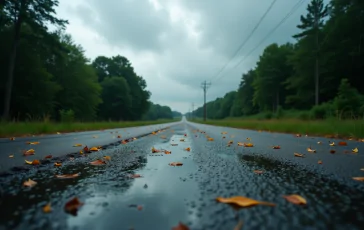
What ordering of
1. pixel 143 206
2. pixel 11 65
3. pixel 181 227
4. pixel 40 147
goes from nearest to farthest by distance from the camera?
pixel 181 227 < pixel 143 206 < pixel 40 147 < pixel 11 65

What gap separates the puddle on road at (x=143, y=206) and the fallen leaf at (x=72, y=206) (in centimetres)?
4

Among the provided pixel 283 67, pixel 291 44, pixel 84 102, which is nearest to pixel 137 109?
pixel 84 102

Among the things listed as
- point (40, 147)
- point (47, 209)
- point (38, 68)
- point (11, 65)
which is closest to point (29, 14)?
point (11, 65)

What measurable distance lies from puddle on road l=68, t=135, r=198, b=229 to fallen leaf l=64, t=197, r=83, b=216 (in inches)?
1.6

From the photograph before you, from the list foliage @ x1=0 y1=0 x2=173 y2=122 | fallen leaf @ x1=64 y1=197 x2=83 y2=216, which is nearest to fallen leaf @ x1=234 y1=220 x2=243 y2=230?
fallen leaf @ x1=64 y1=197 x2=83 y2=216

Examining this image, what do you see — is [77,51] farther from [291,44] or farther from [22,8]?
[291,44]

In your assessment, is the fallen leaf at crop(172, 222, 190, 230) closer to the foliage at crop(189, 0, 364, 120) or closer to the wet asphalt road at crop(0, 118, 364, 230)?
the wet asphalt road at crop(0, 118, 364, 230)

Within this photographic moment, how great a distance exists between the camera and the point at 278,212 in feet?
4.55

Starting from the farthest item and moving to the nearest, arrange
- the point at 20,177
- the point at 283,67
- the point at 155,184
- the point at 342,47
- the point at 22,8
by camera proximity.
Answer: the point at 283,67, the point at 342,47, the point at 22,8, the point at 20,177, the point at 155,184

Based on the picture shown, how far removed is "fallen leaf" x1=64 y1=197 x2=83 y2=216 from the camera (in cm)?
143

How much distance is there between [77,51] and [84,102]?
363 inches

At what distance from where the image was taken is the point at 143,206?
1535mm

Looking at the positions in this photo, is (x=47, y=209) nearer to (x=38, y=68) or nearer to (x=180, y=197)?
(x=180, y=197)

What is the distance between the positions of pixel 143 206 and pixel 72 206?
0.44 metres
